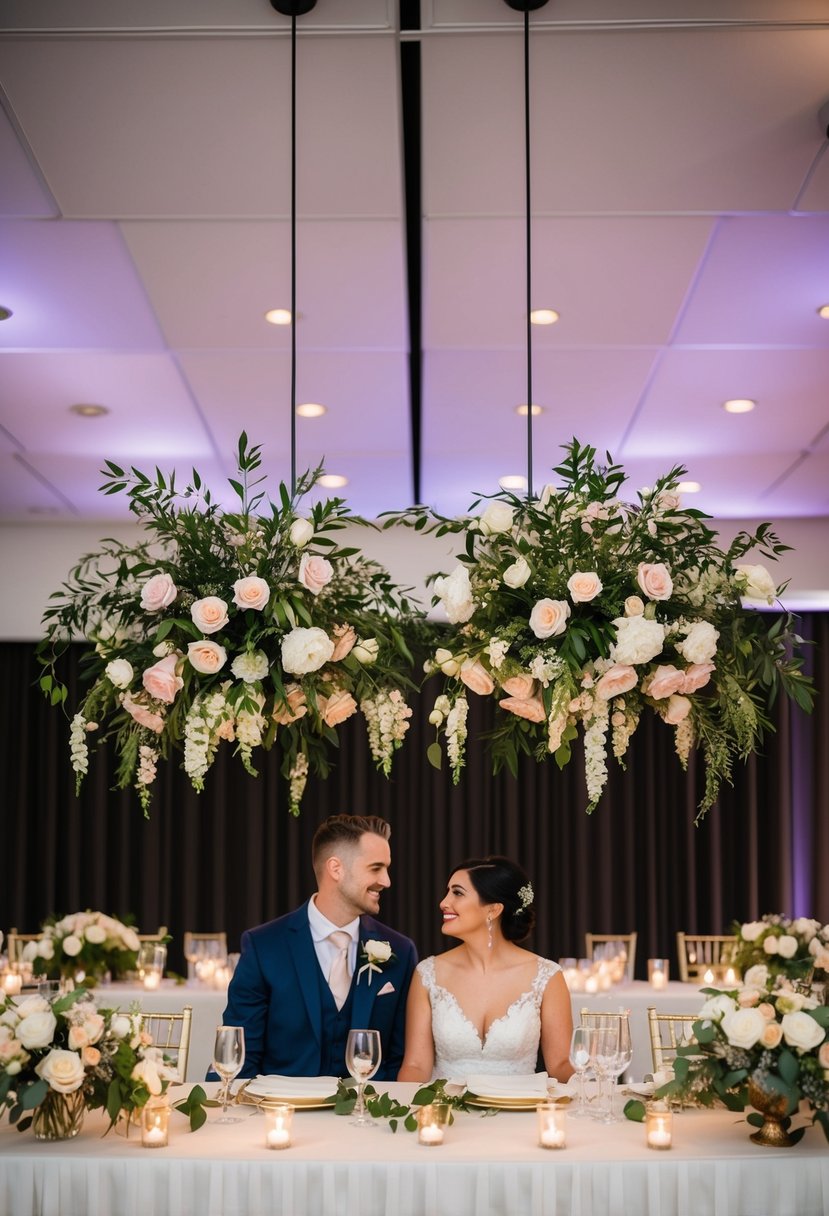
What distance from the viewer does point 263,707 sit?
362cm

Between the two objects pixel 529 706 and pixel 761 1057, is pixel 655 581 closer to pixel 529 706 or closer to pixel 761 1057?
pixel 529 706

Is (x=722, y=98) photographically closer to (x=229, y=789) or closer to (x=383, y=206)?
(x=383, y=206)

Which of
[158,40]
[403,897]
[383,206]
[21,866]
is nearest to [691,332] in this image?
[383,206]

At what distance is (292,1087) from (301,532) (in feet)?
5.28

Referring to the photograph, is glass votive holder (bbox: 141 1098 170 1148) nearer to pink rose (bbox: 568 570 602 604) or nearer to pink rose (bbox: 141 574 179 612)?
pink rose (bbox: 141 574 179 612)

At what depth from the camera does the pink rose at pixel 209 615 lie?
11.2 feet

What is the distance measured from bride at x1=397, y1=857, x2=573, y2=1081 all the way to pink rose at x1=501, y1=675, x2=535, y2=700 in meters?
1.41

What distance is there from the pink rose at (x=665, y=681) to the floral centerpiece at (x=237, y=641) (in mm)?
716

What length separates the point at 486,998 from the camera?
180 inches

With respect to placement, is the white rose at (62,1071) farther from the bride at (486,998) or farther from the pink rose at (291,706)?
the bride at (486,998)

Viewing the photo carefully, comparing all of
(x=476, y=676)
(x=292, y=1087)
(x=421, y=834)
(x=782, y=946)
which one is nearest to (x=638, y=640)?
(x=476, y=676)

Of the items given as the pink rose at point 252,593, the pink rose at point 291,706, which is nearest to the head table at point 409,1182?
the pink rose at point 291,706

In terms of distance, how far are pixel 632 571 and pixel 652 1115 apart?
1439 millimetres

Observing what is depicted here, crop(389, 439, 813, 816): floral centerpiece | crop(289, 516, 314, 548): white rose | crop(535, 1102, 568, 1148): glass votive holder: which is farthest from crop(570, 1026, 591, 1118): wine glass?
crop(289, 516, 314, 548): white rose
